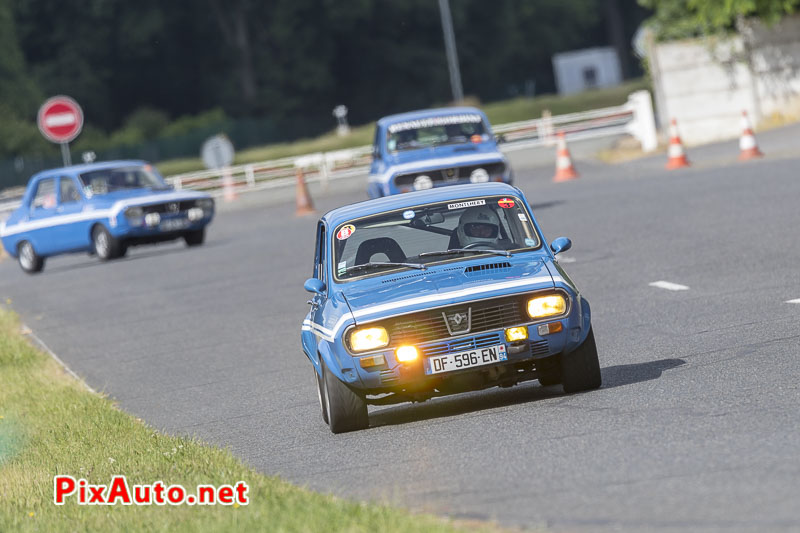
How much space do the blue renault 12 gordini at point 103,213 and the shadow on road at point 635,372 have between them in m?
16.6

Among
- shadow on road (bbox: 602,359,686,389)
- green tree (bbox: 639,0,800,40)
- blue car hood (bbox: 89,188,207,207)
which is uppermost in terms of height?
green tree (bbox: 639,0,800,40)

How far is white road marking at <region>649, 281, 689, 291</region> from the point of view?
14945 millimetres

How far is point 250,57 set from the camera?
89.9 m

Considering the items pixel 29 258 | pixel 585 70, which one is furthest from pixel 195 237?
pixel 585 70

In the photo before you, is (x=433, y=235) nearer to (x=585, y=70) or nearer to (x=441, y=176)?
(x=441, y=176)

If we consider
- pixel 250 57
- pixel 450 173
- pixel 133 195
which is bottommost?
pixel 450 173

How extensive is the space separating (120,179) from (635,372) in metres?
18.1

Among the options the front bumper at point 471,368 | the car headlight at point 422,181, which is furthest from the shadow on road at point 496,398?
the car headlight at point 422,181

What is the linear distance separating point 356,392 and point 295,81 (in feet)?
260

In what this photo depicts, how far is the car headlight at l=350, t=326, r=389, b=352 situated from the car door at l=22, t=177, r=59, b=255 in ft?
61.0

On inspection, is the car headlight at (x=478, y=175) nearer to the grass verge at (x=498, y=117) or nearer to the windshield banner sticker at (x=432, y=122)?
the windshield banner sticker at (x=432, y=122)

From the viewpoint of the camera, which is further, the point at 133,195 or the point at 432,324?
the point at 133,195

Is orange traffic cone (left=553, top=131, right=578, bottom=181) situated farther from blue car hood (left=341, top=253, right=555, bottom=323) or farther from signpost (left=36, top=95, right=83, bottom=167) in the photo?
blue car hood (left=341, top=253, right=555, bottom=323)

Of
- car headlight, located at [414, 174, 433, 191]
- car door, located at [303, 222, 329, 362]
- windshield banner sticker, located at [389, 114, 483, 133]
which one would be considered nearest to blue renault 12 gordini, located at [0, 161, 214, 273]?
windshield banner sticker, located at [389, 114, 483, 133]
